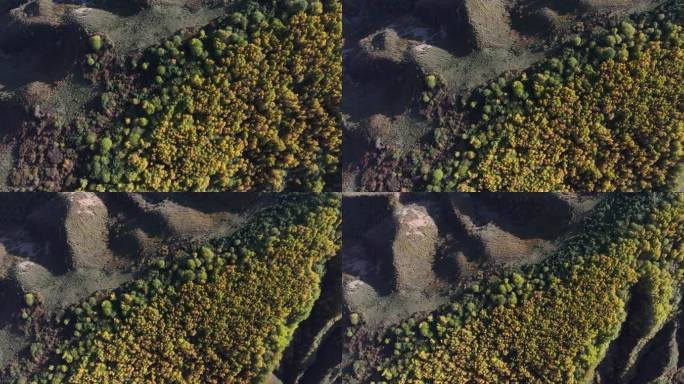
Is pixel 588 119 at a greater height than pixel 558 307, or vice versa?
pixel 588 119

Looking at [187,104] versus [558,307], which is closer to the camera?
[187,104]

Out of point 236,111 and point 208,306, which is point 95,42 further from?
point 208,306

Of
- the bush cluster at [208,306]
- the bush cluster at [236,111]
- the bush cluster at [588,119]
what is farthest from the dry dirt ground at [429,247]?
the bush cluster at [236,111]

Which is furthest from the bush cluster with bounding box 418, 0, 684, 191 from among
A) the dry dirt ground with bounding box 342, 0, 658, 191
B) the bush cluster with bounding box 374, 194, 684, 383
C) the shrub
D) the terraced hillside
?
the shrub

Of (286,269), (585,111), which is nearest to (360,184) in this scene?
(286,269)

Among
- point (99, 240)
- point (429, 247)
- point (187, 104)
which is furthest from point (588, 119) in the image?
point (99, 240)

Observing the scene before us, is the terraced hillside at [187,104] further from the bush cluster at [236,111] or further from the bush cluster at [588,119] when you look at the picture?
the bush cluster at [588,119]

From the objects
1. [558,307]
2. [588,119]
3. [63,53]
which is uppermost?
[588,119]

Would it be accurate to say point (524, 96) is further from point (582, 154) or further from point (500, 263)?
point (500, 263)
